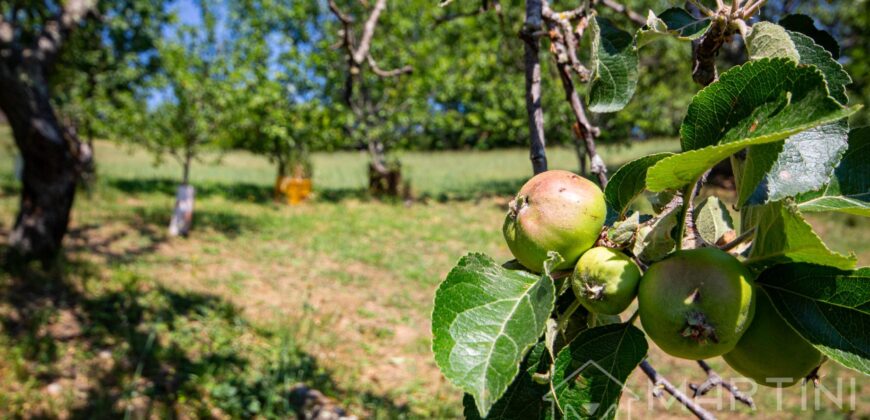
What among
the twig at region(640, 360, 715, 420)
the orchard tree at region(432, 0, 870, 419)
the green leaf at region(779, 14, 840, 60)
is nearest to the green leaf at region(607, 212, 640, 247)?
the orchard tree at region(432, 0, 870, 419)

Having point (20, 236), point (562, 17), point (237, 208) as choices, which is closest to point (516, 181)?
point (237, 208)

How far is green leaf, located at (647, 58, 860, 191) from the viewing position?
40 cm

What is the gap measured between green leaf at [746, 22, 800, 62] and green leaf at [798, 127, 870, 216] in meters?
0.12

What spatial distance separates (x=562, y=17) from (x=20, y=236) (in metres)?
5.83

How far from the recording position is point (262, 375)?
3584mm

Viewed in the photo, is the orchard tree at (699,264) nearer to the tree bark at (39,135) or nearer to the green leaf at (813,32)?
the green leaf at (813,32)

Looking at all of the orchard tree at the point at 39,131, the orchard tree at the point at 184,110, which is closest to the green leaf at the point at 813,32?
the orchard tree at the point at 39,131

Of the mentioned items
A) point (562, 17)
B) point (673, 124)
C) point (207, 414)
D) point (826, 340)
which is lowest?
point (207, 414)

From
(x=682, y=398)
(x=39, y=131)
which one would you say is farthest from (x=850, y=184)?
(x=39, y=131)

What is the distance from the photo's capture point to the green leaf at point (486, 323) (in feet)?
1.54

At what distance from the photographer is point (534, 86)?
3.03 feet

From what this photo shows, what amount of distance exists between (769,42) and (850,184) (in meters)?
0.17

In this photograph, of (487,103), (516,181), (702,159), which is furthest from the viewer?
(516,181)

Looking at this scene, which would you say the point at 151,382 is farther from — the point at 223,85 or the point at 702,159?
the point at 223,85
